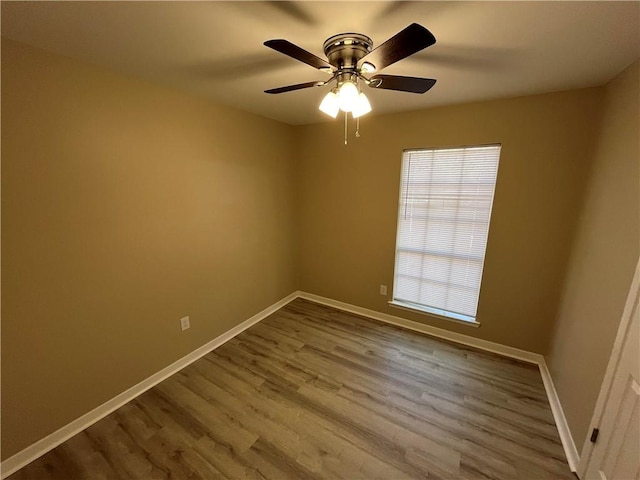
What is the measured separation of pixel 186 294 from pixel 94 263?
0.75 metres

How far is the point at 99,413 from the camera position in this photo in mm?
1817

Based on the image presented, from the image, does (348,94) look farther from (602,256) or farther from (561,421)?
(561,421)

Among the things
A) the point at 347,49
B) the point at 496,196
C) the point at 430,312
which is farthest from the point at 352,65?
the point at 430,312

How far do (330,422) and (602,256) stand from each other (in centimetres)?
203

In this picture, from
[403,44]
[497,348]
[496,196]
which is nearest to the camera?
[403,44]

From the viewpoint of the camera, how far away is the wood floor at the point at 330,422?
150cm

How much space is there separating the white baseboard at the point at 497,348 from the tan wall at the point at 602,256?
0.08m

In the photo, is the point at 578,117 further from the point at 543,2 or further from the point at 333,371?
the point at 333,371

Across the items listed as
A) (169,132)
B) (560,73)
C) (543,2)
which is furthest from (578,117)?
(169,132)

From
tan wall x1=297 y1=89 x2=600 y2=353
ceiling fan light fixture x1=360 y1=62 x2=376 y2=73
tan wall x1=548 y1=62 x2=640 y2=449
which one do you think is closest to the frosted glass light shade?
ceiling fan light fixture x1=360 y1=62 x2=376 y2=73

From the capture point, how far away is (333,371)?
227cm

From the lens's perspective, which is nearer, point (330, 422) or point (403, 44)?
point (403, 44)

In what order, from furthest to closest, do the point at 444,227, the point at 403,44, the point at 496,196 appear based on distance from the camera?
1. the point at 444,227
2. the point at 496,196
3. the point at 403,44

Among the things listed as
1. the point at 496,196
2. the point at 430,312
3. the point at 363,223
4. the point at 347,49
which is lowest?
the point at 430,312
